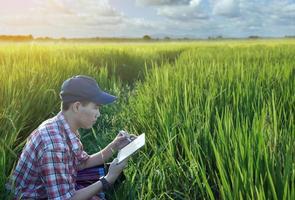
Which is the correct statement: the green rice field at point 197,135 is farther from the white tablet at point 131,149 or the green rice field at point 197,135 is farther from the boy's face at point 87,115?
the boy's face at point 87,115

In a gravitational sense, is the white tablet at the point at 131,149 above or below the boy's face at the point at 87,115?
below

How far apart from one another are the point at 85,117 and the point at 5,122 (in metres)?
0.97

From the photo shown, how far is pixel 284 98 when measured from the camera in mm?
3197

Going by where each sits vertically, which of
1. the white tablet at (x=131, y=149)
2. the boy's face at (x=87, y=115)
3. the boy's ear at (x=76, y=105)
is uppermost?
the boy's ear at (x=76, y=105)

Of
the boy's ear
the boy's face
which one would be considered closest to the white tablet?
the boy's face

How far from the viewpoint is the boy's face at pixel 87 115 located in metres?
2.30

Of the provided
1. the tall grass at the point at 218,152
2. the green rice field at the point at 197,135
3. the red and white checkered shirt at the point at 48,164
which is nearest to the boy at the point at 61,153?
the red and white checkered shirt at the point at 48,164

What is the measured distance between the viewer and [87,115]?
231 cm

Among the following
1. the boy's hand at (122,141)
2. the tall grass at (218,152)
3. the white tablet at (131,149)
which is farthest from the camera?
the boy's hand at (122,141)

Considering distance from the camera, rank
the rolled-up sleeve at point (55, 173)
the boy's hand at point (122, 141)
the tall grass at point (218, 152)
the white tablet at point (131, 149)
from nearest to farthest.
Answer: the tall grass at point (218, 152) → the rolled-up sleeve at point (55, 173) → the white tablet at point (131, 149) → the boy's hand at point (122, 141)

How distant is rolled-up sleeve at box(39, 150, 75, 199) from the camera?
6.93 feet

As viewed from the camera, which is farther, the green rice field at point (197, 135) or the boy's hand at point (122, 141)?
the boy's hand at point (122, 141)

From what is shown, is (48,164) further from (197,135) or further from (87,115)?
(197,135)

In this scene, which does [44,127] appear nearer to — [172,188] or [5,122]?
[172,188]
